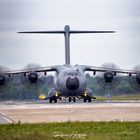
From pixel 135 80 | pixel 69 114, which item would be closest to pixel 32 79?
pixel 135 80

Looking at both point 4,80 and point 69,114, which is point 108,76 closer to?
point 4,80

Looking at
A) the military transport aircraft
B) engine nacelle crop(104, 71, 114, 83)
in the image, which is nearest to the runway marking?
the military transport aircraft

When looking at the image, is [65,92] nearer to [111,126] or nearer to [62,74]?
[62,74]

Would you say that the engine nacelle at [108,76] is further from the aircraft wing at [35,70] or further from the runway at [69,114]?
the runway at [69,114]

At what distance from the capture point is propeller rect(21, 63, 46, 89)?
59688mm

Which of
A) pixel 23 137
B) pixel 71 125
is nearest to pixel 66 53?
pixel 71 125

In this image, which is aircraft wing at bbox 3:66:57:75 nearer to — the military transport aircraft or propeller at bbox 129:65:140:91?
the military transport aircraft

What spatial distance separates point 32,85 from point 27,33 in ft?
19.2

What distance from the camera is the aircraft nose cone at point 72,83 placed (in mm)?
56312

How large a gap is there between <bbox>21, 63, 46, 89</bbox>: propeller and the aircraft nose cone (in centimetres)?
427

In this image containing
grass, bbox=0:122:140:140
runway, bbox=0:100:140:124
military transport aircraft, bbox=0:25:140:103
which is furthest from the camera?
military transport aircraft, bbox=0:25:140:103

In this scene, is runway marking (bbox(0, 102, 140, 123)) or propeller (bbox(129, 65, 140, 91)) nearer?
runway marking (bbox(0, 102, 140, 123))

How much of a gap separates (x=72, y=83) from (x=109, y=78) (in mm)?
5085

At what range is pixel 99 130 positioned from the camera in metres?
21.2
